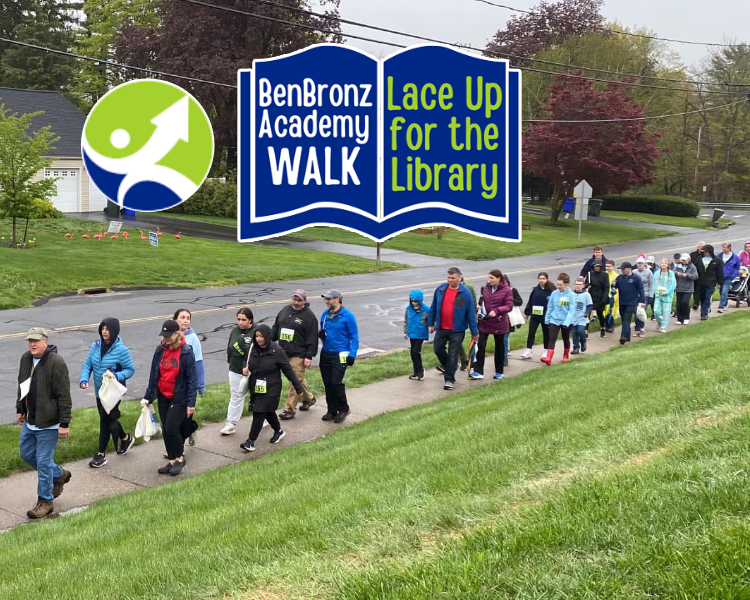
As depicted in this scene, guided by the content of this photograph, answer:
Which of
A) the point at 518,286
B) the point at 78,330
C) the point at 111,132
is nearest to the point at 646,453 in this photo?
the point at 111,132

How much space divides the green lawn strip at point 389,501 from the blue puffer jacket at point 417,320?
274 cm

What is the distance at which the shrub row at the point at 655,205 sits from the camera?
6469 cm

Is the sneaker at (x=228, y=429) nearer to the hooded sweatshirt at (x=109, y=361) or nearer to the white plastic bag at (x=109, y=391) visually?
the hooded sweatshirt at (x=109, y=361)

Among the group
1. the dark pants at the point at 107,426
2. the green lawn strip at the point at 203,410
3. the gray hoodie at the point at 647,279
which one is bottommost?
the green lawn strip at the point at 203,410

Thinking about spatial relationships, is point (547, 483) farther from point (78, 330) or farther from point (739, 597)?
point (78, 330)

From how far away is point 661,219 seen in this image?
61469 millimetres

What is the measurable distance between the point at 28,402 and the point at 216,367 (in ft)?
20.9

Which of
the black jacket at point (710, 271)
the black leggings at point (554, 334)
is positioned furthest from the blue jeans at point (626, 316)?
the black jacket at point (710, 271)

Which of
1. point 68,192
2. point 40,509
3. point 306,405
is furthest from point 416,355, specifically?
point 68,192

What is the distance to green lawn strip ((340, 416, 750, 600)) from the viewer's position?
3674mm

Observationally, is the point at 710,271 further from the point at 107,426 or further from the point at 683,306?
the point at 107,426

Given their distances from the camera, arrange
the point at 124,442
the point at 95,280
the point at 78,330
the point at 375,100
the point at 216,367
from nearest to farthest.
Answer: the point at 375,100 < the point at 124,442 < the point at 216,367 < the point at 78,330 < the point at 95,280

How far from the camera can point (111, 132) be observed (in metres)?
3.05

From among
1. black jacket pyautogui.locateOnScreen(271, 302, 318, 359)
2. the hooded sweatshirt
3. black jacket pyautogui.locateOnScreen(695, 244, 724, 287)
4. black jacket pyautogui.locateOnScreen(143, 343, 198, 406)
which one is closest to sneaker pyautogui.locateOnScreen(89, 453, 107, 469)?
the hooded sweatshirt
